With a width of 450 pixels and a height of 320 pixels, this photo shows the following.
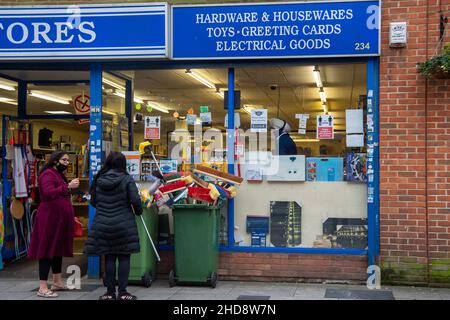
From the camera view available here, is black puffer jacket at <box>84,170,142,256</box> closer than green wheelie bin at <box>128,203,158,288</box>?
Yes

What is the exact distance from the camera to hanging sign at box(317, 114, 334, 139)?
24.8 feet

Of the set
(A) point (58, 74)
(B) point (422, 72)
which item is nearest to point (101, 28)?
(A) point (58, 74)

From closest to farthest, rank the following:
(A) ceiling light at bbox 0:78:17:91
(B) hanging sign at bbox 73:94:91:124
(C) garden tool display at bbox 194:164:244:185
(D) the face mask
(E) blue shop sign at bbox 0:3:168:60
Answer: (D) the face mask
(C) garden tool display at bbox 194:164:244:185
(E) blue shop sign at bbox 0:3:168:60
(A) ceiling light at bbox 0:78:17:91
(B) hanging sign at bbox 73:94:91:124

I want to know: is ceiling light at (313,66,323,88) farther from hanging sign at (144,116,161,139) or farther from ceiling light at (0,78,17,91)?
ceiling light at (0,78,17,91)

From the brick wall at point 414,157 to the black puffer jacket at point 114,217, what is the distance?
10.4 feet

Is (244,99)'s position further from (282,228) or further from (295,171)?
(282,228)

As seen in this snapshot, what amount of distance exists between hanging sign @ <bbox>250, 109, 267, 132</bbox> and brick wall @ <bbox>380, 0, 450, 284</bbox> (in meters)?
1.58

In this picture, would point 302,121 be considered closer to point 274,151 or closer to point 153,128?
point 274,151

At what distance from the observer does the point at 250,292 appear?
690cm

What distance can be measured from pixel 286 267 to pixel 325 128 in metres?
1.91

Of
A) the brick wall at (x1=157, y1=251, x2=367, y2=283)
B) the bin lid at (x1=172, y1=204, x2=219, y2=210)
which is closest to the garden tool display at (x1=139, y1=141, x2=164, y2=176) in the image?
the bin lid at (x1=172, y1=204, x2=219, y2=210)

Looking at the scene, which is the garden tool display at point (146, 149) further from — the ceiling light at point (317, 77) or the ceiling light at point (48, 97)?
the ceiling light at point (317, 77)

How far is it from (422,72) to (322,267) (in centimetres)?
275

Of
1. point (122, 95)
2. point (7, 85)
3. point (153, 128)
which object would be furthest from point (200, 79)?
point (7, 85)
